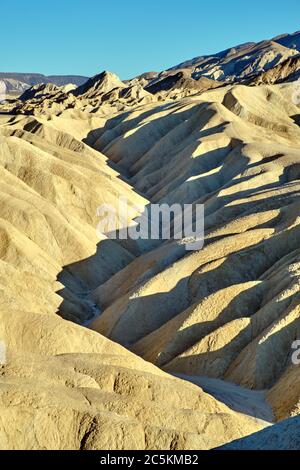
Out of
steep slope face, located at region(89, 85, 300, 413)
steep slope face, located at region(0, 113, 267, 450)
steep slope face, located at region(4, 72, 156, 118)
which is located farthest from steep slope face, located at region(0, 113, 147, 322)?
steep slope face, located at region(4, 72, 156, 118)

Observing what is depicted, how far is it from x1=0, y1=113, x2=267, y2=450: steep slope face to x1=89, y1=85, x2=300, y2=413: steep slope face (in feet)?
10.5

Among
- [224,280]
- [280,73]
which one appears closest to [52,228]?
[224,280]

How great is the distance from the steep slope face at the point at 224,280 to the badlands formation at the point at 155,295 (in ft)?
0.25

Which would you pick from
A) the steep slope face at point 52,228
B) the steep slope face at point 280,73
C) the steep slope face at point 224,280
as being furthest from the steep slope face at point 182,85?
the steep slope face at point 52,228

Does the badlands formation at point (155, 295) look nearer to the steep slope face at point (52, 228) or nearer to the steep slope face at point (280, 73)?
the steep slope face at point (52, 228)

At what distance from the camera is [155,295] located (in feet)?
107

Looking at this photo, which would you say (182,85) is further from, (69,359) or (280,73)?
(69,359)

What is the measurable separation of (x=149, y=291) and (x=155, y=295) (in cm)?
34

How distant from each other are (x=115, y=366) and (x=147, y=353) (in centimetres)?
943

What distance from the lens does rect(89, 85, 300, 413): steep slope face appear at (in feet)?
87.1

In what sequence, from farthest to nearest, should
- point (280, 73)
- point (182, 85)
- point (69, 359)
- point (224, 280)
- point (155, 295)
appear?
point (182, 85) < point (280, 73) < point (155, 295) < point (224, 280) < point (69, 359)

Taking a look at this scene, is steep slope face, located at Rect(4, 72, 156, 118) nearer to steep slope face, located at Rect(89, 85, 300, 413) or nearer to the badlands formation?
the badlands formation
